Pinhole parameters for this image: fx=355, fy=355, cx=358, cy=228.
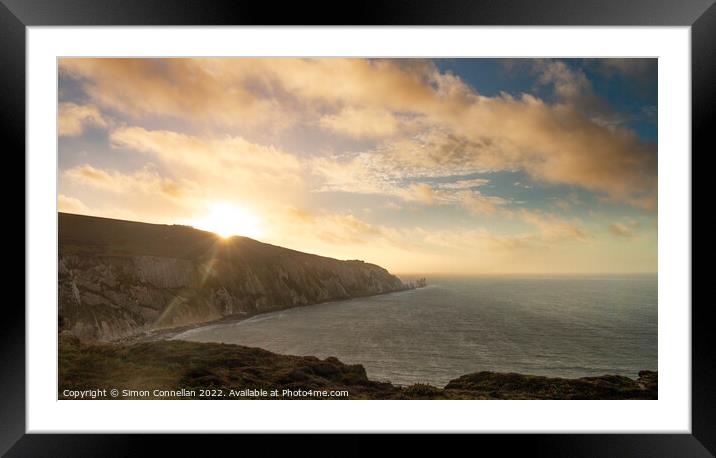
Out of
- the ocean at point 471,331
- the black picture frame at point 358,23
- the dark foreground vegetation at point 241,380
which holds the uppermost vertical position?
the black picture frame at point 358,23

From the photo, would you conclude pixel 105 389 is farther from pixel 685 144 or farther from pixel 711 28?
pixel 711 28

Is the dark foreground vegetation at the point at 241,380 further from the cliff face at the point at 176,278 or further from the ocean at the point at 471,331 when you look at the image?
the ocean at the point at 471,331

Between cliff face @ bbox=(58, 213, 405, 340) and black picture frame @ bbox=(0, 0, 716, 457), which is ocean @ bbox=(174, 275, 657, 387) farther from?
black picture frame @ bbox=(0, 0, 716, 457)

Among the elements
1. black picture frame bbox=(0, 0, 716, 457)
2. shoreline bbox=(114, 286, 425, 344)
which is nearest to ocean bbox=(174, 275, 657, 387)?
shoreline bbox=(114, 286, 425, 344)

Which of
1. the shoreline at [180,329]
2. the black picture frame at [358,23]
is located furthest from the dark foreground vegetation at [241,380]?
the shoreline at [180,329]

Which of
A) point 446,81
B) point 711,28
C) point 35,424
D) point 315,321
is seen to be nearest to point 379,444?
point 35,424
